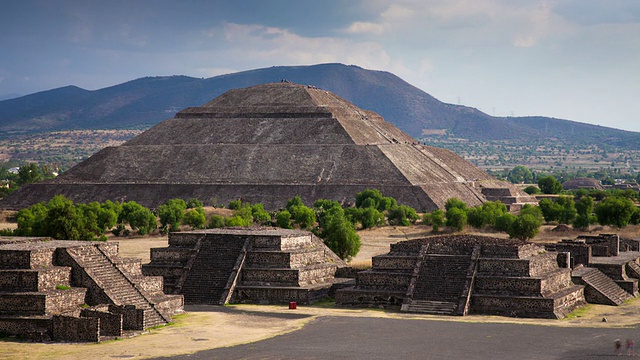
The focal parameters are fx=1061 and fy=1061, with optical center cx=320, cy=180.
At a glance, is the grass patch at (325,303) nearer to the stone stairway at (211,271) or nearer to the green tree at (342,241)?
the stone stairway at (211,271)

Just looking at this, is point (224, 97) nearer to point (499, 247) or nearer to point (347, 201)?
point (347, 201)

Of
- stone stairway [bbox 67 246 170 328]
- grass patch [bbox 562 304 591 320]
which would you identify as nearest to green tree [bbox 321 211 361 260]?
grass patch [bbox 562 304 591 320]

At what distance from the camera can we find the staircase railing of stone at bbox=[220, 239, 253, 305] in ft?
179

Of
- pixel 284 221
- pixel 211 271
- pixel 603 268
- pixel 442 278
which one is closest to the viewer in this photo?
pixel 442 278

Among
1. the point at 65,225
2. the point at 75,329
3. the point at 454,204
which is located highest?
the point at 65,225

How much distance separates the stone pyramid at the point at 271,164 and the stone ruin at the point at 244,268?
72101 mm

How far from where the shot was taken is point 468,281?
5194cm

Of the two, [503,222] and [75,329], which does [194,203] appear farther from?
[75,329]

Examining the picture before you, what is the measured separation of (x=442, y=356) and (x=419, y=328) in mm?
6599

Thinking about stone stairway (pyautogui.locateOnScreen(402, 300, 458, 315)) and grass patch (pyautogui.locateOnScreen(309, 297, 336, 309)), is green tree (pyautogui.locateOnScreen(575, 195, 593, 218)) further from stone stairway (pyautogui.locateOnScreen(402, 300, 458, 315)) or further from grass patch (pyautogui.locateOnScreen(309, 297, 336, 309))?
stone stairway (pyautogui.locateOnScreen(402, 300, 458, 315))

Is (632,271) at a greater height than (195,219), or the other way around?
(195,219)

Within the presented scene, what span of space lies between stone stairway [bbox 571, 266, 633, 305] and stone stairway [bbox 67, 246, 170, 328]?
23341 millimetres

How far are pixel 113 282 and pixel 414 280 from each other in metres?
15.2

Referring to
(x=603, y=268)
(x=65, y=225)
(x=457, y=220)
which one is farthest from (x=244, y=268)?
(x=457, y=220)
